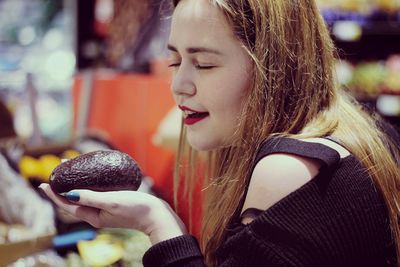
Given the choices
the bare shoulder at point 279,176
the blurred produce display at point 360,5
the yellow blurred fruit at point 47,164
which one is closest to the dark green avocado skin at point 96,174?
the bare shoulder at point 279,176

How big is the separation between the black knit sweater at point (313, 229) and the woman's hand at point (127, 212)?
4 cm

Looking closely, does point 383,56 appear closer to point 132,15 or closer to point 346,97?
point 132,15

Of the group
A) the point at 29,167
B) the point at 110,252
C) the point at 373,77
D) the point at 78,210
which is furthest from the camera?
the point at 373,77

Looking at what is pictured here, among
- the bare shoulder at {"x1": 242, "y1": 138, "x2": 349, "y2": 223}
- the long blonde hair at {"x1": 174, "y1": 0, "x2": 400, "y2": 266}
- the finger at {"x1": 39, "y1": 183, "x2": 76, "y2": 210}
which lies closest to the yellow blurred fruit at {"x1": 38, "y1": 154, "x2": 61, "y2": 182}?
the finger at {"x1": 39, "y1": 183, "x2": 76, "y2": 210}

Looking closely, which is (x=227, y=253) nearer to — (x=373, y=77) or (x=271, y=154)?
(x=271, y=154)

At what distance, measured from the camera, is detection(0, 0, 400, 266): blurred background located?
2.13 m

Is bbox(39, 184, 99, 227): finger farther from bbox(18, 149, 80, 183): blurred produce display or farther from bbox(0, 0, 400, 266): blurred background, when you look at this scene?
bbox(18, 149, 80, 183): blurred produce display

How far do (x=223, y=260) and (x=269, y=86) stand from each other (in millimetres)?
397

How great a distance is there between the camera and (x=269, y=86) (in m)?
1.30

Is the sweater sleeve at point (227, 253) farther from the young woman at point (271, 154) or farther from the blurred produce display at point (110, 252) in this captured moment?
the blurred produce display at point (110, 252)

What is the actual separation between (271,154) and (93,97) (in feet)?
9.36

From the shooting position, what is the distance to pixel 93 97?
390 centimetres

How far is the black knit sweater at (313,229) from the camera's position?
3.75ft

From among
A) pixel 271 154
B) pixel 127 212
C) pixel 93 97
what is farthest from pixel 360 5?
pixel 127 212
